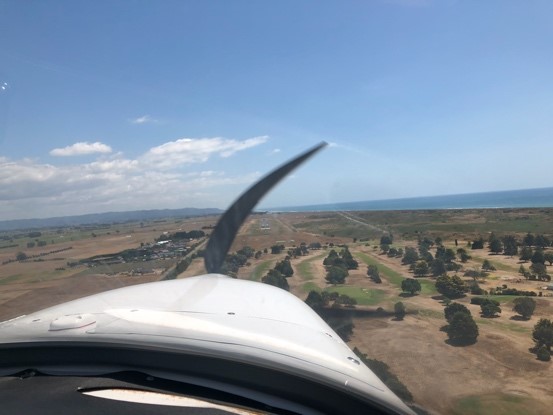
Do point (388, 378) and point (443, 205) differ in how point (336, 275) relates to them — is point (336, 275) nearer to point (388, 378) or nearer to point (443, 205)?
point (388, 378)

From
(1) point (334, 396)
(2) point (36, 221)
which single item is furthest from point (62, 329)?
(2) point (36, 221)

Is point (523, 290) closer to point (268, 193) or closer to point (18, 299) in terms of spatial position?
point (268, 193)

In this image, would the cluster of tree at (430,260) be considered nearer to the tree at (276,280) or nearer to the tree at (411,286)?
the tree at (411,286)

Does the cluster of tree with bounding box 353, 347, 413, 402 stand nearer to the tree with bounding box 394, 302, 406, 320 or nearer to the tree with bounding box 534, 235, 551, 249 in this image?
the tree with bounding box 394, 302, 406, 320

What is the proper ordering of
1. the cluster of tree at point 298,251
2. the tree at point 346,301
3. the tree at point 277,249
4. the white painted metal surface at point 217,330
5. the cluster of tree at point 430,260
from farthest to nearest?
the tree at point 277,249 → the cluster of tree at point 298,251 → the cluster of tree at point 430,260 → the tree at point 346,301 → the white painted metal surface at point 217,330

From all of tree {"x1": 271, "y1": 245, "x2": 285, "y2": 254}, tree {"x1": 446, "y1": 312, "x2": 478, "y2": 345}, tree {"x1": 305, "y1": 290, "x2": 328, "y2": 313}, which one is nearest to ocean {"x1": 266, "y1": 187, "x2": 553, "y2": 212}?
tree {"x1": 271, "y1": 245, "x2": 285, "y2": 254}

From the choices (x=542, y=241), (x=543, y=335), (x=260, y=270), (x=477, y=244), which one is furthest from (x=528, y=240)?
(x=260, y=270)

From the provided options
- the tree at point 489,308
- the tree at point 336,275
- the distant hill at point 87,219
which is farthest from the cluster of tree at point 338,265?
the distant hill at point 87,219
